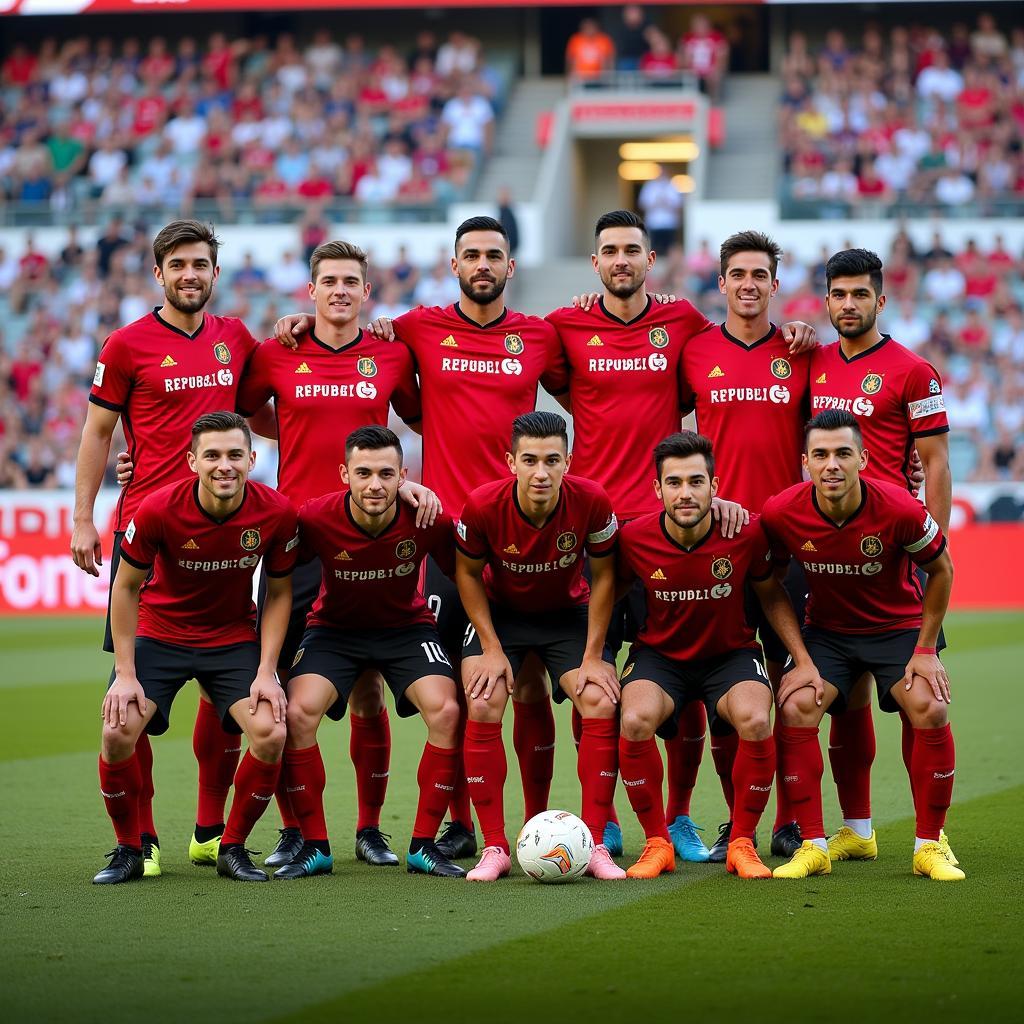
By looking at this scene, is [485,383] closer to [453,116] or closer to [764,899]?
[764,899]

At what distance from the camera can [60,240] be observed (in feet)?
79.4

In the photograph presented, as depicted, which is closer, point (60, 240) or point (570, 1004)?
point (570, 1004)

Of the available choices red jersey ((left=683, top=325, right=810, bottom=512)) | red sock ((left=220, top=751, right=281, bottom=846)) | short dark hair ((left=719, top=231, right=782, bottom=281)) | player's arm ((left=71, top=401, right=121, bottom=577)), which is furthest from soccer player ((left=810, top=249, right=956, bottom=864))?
player's arm ((left=71, top=401, right=121, bottom=577))

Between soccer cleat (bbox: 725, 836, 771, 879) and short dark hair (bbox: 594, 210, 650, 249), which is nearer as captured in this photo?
soccer cleat (bbox: 725, 836, 771, 879)

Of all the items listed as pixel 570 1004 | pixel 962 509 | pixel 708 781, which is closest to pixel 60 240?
pixel 962 509

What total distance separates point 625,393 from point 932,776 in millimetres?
2004

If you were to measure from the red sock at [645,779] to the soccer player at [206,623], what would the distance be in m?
1.29

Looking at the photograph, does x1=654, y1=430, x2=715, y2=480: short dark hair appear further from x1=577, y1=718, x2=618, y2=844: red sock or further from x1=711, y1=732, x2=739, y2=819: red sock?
x1=711, y1=732, x2=739, y2=819: red sock

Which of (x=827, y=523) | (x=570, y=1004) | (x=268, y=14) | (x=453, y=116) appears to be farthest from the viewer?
(x=268, y=14)

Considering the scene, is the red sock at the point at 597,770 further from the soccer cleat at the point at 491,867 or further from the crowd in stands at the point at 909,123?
the crowd in stands at the point at 909,123

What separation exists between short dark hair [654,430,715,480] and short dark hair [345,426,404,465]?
1.00m

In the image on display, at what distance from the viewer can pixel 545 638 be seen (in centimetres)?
659

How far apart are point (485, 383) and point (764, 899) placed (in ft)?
8.07

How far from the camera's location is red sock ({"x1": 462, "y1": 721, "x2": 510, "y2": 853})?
627cm
